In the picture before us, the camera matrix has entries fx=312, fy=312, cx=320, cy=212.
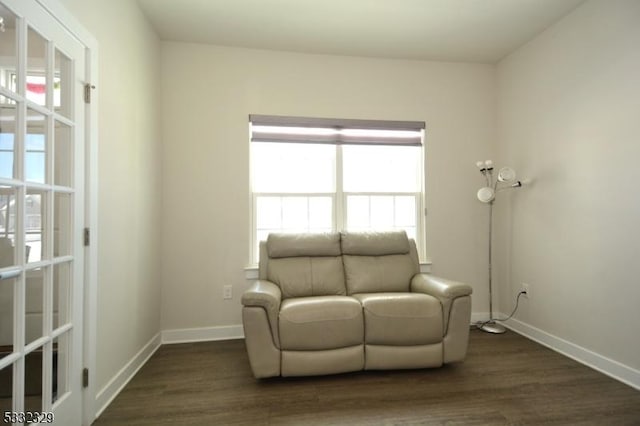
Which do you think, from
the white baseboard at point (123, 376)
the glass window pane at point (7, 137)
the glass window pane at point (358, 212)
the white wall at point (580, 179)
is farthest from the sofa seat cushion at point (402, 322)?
the glass window pane at point (7, 137)

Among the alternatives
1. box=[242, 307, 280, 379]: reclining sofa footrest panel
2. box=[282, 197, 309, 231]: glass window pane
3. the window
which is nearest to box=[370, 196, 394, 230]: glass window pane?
the window

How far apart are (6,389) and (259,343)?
1.20 metres

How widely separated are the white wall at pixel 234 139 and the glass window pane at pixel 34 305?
1501 mm

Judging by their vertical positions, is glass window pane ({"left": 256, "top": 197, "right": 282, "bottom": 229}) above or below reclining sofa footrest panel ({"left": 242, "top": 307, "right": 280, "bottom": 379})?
above

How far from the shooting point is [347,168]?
3.26 m

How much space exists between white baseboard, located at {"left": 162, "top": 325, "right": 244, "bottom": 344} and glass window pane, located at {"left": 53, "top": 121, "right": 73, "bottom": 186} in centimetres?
182

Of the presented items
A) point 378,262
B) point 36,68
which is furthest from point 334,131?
point 36,68

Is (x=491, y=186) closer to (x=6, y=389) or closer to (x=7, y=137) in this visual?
(x=7, y=137)

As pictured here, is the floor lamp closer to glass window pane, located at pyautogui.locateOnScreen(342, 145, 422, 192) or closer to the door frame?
glass window pane, located at pyautogui.locateOnScreen(342, 145, 422, 192)

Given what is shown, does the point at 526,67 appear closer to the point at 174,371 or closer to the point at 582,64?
the point at 582,64

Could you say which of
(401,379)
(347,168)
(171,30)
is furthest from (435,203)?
(171,30)

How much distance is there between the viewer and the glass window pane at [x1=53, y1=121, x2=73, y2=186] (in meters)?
1.52

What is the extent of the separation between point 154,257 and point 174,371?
3.15ft

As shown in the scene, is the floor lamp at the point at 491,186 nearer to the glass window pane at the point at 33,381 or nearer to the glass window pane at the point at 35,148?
the glass window pane at the point at 35,148
